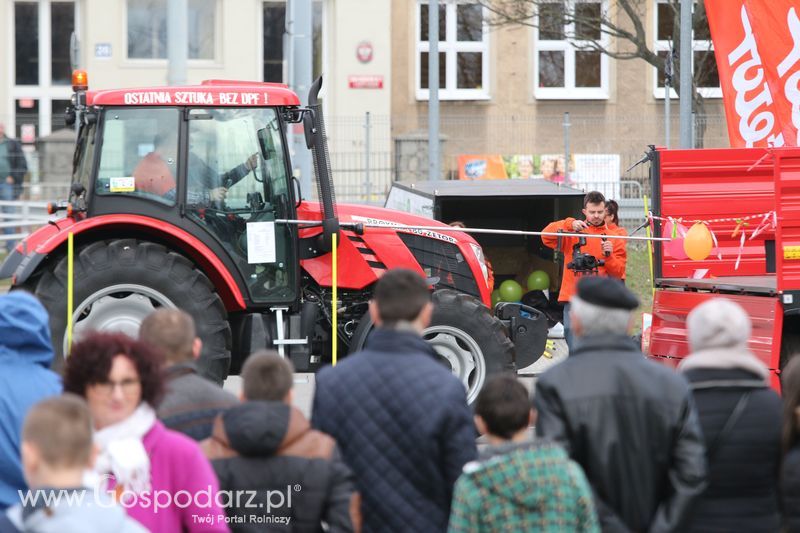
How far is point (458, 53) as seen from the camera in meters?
30.0

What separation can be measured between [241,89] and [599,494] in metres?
5.30

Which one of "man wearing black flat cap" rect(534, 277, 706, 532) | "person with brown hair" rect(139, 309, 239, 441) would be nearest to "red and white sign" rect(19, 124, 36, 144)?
"person with brown hair" rect(139, 309, 239, 441)

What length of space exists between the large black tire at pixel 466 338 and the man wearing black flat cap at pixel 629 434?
14.8 ft

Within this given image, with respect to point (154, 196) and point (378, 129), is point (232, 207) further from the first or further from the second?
point (378, 129)

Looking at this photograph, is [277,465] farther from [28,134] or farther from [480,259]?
[28,134]

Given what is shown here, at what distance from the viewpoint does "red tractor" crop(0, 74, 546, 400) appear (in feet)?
28.0

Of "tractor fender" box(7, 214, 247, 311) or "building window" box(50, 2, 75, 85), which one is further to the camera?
"building window" box(50, 2, 75, 85)

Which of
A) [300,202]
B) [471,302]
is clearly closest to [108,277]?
[300,202]

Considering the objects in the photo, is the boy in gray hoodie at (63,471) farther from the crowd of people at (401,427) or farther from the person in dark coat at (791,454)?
the person in dark coat at (791,454)

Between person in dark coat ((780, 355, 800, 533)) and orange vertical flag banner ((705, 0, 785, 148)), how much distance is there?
241 inches

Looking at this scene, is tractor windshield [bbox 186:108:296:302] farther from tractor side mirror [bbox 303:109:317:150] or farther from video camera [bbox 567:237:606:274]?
video camera [bbox 567:237:606:274]

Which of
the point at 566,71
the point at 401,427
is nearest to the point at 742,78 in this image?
the point at 401,427

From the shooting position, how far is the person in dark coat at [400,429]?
4.37 meters

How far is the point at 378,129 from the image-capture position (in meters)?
27.8
